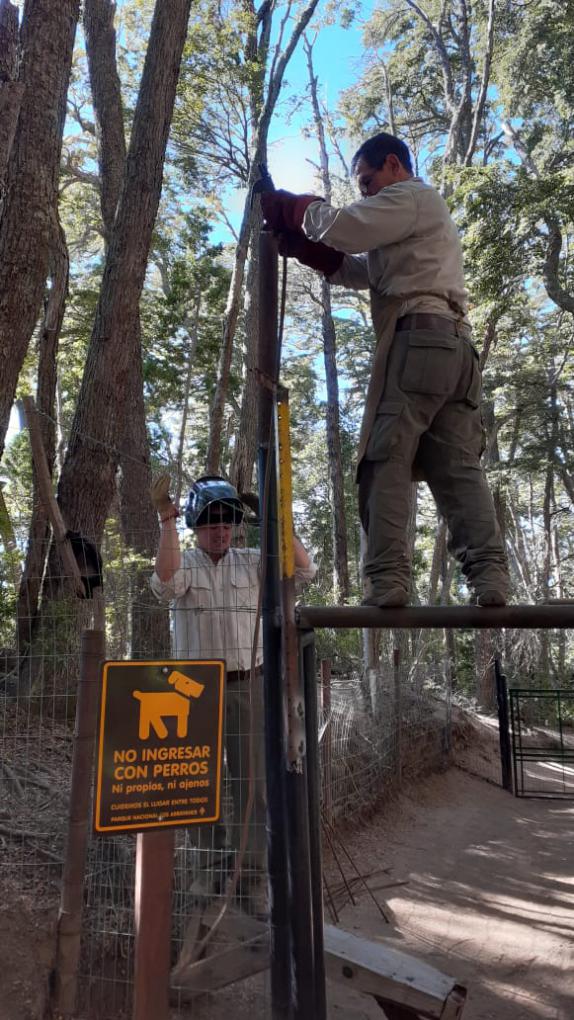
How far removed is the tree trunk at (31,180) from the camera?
184 inches

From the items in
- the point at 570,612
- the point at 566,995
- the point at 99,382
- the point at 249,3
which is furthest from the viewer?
the point at 249,3

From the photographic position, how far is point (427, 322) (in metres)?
2.53

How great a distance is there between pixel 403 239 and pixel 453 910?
16.0ft

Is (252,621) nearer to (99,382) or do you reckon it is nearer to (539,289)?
(99,382)

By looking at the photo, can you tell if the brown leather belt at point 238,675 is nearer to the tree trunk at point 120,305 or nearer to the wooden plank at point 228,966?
the wooden plank at point 228,966

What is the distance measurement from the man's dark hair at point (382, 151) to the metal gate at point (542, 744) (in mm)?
8322

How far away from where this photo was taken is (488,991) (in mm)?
4117

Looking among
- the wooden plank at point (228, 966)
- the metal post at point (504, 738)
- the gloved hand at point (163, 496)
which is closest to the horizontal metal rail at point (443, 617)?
the gloved hand at point (163, 496)

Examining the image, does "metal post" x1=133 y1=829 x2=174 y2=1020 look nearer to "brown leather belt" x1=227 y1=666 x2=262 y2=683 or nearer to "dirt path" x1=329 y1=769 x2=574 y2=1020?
"brown leather belt" x1=227 y1=666 x2=262 y2=683

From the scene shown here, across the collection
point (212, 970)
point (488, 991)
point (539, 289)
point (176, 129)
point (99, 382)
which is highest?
point (176, 129)

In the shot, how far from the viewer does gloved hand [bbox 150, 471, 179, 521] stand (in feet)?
8.82

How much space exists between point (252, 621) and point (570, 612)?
155 centimetres

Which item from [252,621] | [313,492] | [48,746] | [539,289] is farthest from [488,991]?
[313,492]

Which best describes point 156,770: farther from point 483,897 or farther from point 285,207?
point 483,897
